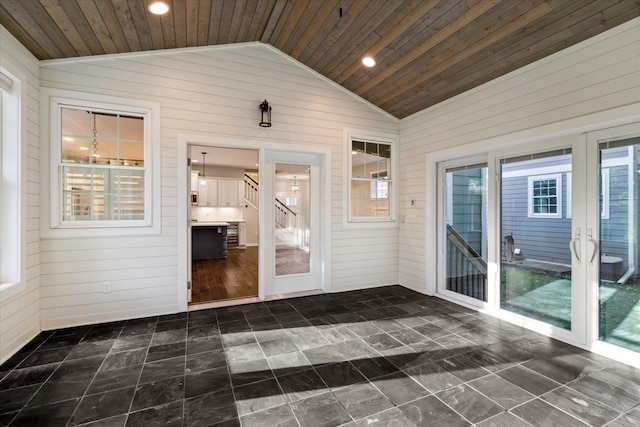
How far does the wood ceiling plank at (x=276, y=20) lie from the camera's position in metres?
3.39

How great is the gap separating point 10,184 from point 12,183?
2 cm

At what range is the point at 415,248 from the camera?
4.92 metres

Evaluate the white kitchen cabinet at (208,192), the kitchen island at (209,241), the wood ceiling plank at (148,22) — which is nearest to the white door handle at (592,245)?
the wood ceiling plank at (148,22)

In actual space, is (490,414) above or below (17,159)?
below

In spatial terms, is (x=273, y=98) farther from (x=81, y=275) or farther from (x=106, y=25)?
(x=81, y=275)

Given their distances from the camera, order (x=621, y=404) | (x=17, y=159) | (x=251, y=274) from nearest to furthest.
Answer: (x=621, y=404) → (x=17, y=159) → (x=251, y=274)

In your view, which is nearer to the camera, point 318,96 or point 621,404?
point 621,404

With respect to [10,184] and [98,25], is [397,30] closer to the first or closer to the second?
[98,25]

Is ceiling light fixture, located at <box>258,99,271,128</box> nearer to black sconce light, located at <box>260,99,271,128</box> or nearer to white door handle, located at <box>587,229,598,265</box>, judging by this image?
black sconce light, located at <box>260,99,271,128</box>

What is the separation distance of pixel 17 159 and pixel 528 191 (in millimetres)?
5112

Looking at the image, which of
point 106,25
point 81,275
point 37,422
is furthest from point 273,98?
point 37,422

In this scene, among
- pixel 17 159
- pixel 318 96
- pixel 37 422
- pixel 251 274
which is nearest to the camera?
pixel 37 422

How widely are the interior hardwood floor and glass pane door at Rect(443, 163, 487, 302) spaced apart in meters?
2.91

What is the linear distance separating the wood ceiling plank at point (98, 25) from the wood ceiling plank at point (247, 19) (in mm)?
1354
